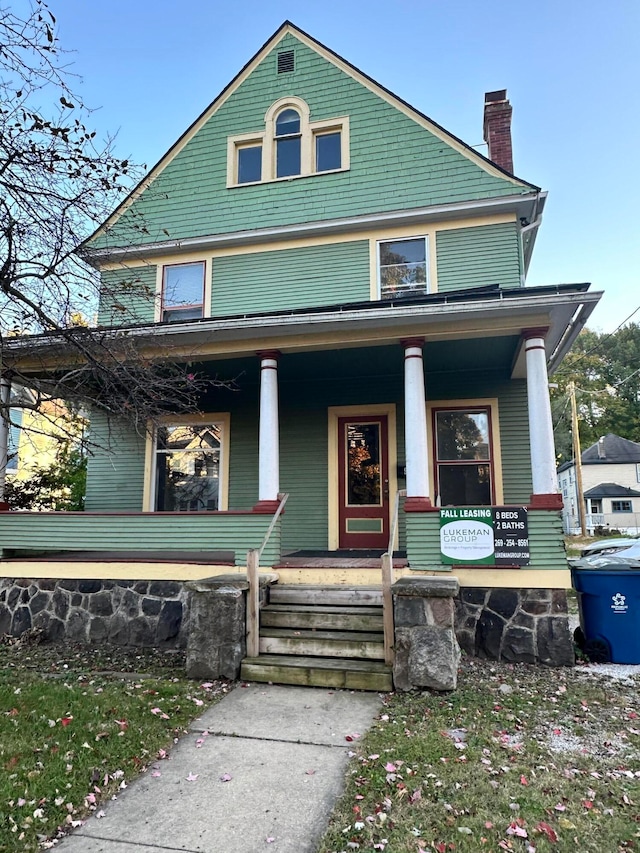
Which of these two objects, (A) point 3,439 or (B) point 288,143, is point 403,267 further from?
(A) point 3,439

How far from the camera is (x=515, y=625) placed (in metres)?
5.59

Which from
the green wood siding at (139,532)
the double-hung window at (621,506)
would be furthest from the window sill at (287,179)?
the double-hung window at (621,506)

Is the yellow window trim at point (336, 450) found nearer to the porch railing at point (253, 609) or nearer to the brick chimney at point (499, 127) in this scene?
the porch railing at point (253, 609)

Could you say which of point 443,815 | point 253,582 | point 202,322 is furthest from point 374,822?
point 202,322

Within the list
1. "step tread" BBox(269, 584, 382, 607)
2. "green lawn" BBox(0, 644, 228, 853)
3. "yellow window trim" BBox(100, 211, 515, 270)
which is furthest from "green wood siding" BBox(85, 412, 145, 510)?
"step tread" BBox(269, 584, 382, 607)

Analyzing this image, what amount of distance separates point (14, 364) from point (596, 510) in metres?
36.5

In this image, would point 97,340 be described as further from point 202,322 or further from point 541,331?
point 541,331

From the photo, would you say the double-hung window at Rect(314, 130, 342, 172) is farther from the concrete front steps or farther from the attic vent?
the concrete front steps

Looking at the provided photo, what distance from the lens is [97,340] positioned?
618cm

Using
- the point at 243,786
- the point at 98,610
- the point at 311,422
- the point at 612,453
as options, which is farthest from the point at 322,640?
the point at 612,453

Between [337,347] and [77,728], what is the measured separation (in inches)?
189

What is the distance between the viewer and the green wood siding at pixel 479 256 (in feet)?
27.0

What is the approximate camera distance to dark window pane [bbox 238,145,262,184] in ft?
31.9

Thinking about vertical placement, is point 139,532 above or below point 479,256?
below
